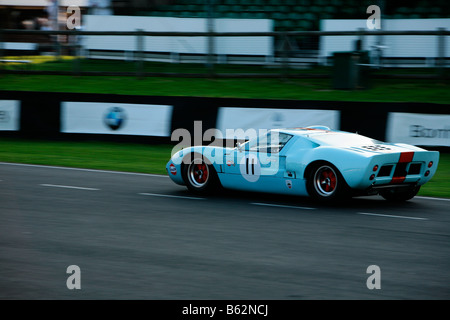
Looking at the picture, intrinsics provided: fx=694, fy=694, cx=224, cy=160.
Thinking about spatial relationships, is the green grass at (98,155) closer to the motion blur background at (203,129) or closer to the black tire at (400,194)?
the motion blur background at (203,129)

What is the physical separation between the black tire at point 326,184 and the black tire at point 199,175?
1.51 metres

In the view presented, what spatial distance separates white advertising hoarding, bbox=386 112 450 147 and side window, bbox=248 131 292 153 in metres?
5.01

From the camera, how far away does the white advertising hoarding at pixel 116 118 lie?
53.2 ft

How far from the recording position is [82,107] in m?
16.8

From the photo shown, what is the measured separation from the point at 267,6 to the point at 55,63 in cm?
765

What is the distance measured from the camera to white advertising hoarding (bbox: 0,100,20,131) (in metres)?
17.2

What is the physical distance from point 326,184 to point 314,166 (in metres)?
0.29

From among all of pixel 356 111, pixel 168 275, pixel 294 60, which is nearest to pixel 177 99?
pixel 356 111

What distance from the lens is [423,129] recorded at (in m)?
13.8

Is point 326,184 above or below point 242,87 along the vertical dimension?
below

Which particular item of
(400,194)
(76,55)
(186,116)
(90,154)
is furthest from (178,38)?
(400,194)

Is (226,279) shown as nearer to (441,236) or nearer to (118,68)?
(441,236)

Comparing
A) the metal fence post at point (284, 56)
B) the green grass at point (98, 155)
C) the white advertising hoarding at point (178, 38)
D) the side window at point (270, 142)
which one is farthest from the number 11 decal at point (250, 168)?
the white advertising hoarding at point (178, 38)

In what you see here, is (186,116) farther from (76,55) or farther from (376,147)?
(76,55)
